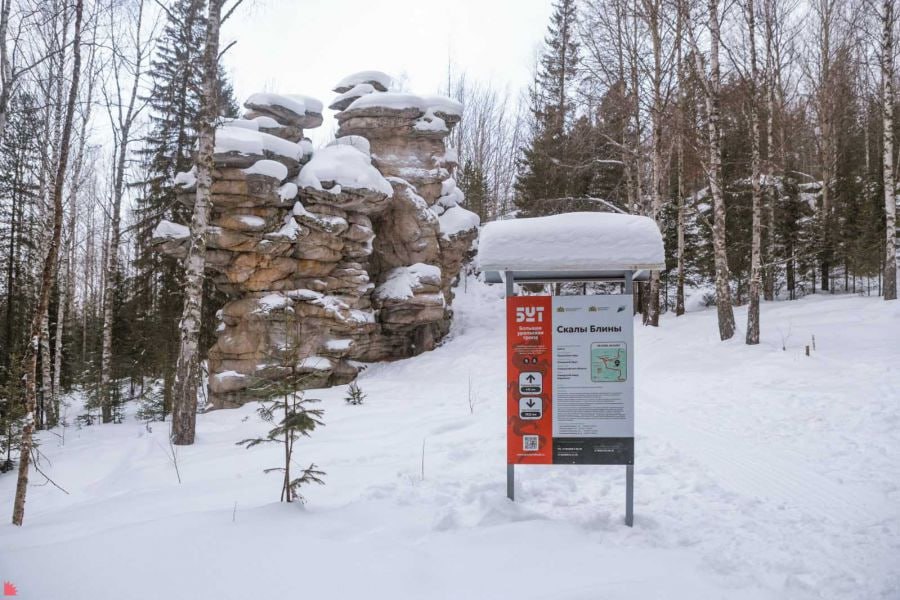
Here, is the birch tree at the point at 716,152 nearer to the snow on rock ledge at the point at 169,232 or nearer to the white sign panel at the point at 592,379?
the white sign panel at the point at 592,379

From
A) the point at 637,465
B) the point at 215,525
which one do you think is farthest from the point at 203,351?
the point at 637,465

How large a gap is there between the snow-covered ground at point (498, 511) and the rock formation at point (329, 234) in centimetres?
559

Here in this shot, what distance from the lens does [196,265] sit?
7914mm

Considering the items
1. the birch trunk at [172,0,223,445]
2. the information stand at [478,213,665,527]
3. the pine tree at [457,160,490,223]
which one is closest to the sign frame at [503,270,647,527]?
the information stand at [478,213,665,527]

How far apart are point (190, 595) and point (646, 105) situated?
15.5 m

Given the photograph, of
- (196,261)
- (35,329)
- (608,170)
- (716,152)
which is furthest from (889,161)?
(35,329)

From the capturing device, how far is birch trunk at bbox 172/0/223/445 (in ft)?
25.6

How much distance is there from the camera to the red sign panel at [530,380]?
4.04 metres

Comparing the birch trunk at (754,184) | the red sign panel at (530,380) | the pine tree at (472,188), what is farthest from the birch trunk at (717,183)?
the pine tree at (472,188)

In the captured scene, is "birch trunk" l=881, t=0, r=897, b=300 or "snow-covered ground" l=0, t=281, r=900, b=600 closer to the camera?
"snow-covered ground" l=0, t=281, r=900, b=600

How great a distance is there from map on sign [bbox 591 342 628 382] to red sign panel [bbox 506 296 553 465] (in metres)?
0.38

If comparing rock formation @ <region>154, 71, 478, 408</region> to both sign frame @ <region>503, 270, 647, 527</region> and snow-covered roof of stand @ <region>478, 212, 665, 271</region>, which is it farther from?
snow-covered roof of stand @ <region>478, 212, 665, 271</region>

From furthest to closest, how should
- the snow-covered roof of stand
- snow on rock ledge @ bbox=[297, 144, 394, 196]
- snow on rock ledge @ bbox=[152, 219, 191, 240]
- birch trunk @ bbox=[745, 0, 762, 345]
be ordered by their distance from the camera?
snow on rock ledge @ bbox=[297, 144, 394, 196], snow on rock ledge @ bbox=[152, 219, 191, 240], birch trunk @ bbox=[745, 0, 762, 345], the snow-covered roof of stand

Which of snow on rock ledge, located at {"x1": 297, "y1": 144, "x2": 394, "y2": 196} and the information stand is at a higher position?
snow on rock ledge, located at {"x1": 297, "y1": 144, "x2": 394, "y2": 196}
